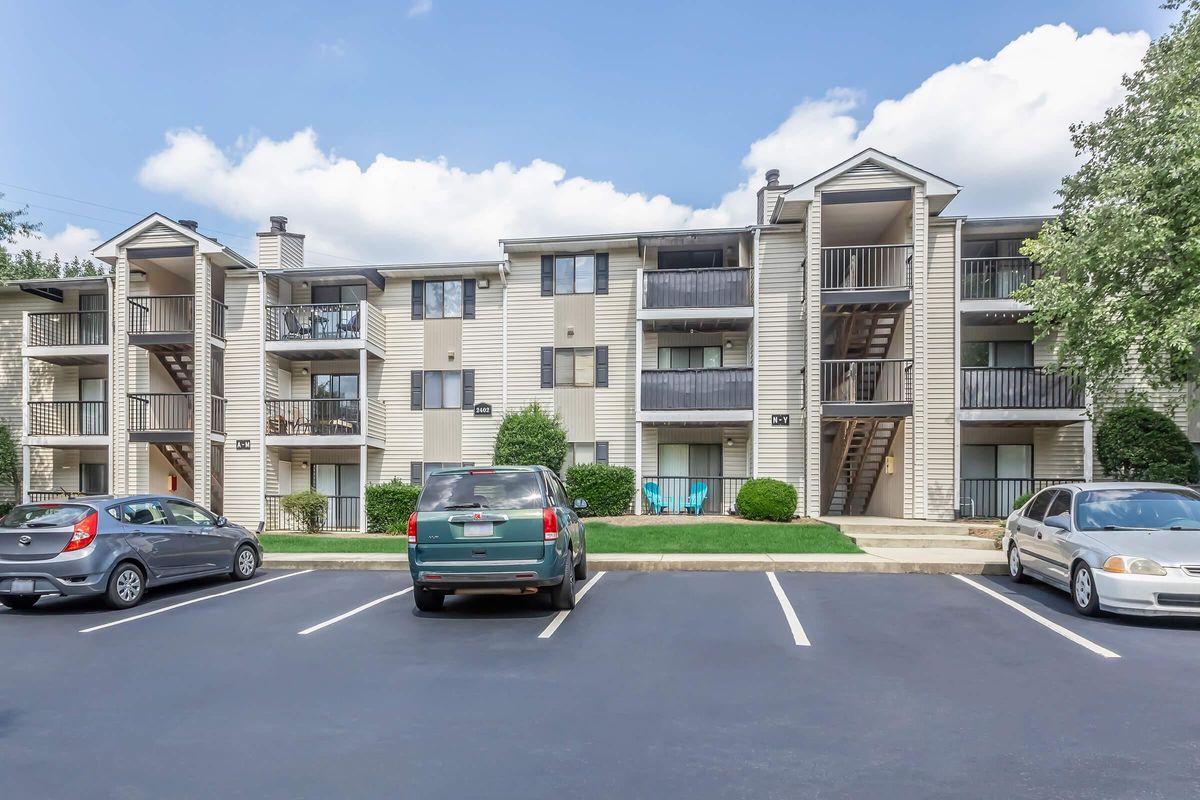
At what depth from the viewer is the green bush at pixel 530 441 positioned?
18.4 metres

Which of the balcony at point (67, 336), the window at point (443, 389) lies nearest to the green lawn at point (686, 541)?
the window at point (443, 389)

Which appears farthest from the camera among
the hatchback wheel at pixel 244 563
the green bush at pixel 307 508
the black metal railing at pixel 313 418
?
the black metal railing at pixel 313 418

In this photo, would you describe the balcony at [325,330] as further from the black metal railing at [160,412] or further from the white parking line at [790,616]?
the white parking line at [790,616]

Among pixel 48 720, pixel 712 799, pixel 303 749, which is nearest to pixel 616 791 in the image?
pixel 712 799

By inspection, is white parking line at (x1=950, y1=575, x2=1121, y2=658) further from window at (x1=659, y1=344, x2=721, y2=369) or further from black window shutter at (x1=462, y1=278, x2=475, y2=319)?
black window shutter at (x1=462, y1=278, x2=475, y2=319)

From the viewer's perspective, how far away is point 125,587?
9172 mm

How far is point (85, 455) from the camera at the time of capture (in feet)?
72.6

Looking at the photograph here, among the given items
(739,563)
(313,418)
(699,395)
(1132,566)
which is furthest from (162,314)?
(1132,566)

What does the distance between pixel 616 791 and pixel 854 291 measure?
1536cm

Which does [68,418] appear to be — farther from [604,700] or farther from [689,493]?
[604,700]

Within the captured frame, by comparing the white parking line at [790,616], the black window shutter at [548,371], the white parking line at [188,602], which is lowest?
the white parking line at [188,602]

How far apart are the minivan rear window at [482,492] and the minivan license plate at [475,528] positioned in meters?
0.21

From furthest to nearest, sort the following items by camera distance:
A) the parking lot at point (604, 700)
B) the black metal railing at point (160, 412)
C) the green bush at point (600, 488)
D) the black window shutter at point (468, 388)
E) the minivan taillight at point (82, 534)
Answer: the black window shutter at point (468, 388)
the black metal railing at point (160, 412)
the green bush at point (600, 488)
the minivan taillight at point (82, 534)
the parking lot at point (604, 700)

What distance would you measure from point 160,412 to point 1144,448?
26.3 m
